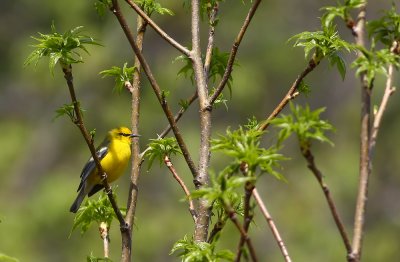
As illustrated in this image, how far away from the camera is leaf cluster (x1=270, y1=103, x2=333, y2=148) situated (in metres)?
1.80

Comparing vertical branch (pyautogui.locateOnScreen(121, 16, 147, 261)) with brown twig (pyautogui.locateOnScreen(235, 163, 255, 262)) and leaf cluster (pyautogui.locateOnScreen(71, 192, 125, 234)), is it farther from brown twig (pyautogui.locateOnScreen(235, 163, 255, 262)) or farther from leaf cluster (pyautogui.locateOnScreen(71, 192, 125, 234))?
brown twig (pyautogui.locateOnScreen(235, 163, 255, 262))

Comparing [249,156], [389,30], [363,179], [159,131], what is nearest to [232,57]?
[389,30]

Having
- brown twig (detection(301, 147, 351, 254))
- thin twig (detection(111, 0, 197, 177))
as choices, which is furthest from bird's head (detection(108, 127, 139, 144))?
brown twig (detection(301, 147, 351, 254))

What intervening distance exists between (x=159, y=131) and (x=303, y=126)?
15316 millimetres

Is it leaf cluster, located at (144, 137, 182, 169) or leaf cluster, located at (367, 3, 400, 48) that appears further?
leaf cluster, located at (144, 137, 182, 169)

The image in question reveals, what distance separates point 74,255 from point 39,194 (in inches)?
73.0

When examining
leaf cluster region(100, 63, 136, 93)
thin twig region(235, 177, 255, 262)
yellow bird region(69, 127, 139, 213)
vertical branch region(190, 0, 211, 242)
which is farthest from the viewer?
yellow bird region(69, 127, 139, 213)

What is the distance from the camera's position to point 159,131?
56.1ft

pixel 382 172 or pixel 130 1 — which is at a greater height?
pixel 382 172

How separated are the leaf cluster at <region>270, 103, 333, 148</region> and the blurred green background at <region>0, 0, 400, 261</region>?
1472cm

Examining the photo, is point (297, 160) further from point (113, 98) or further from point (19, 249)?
point (19, 249)

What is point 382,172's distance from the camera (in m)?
19.5

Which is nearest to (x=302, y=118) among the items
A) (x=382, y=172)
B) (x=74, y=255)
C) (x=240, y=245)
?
(x=240, y=245)

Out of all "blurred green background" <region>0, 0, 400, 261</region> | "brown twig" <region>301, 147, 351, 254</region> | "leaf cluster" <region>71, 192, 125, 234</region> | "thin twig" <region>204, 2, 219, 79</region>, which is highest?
"blurred green background" <region>0, 0, 400, 261</region>
